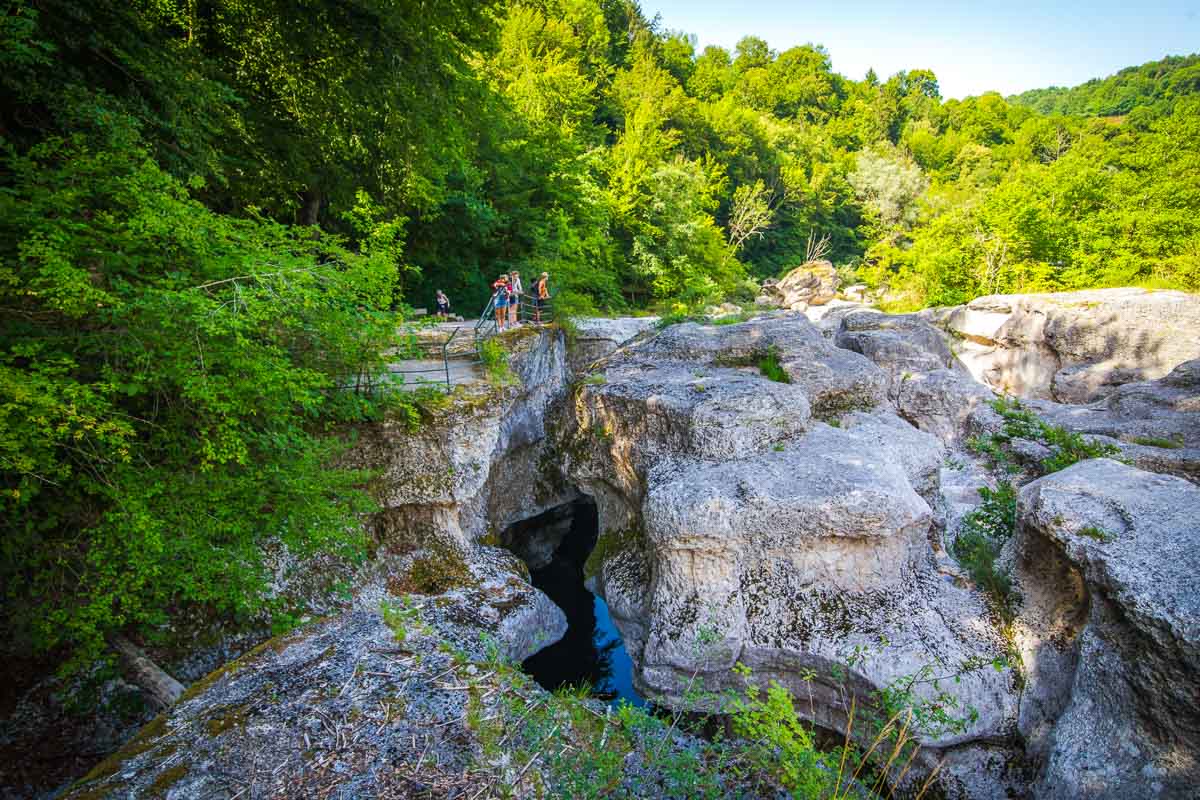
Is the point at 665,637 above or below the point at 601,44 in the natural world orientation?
below

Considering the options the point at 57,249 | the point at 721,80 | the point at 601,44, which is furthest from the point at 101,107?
the point at 721,80

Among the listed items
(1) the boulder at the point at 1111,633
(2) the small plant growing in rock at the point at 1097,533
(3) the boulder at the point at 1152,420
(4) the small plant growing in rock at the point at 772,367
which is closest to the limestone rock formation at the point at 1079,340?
(3) the boulder at the point at 1152,420

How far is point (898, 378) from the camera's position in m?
13.0

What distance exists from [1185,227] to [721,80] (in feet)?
140

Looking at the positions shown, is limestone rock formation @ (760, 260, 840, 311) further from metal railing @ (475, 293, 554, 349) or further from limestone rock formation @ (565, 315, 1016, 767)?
limestone rock formation @ (565, 315, 1016, 767)

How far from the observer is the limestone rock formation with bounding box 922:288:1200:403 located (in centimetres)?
1670

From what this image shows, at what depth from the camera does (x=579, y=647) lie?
9633 mm

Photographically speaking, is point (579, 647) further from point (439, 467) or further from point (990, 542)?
point (990, 542)

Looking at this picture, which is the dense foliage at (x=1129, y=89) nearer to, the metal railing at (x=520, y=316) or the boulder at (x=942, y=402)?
the boulder at (x=942, y=402)

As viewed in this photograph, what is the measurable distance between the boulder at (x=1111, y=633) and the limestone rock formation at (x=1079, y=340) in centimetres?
1679

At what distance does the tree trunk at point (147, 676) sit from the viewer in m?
4.82

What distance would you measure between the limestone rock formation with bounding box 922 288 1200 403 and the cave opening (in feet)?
62.1

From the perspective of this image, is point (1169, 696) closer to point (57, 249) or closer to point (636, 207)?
point (57, 249)

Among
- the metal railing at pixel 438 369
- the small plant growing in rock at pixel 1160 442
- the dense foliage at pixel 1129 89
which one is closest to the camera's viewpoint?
the small plant growing in rock at pixel 1160 442
